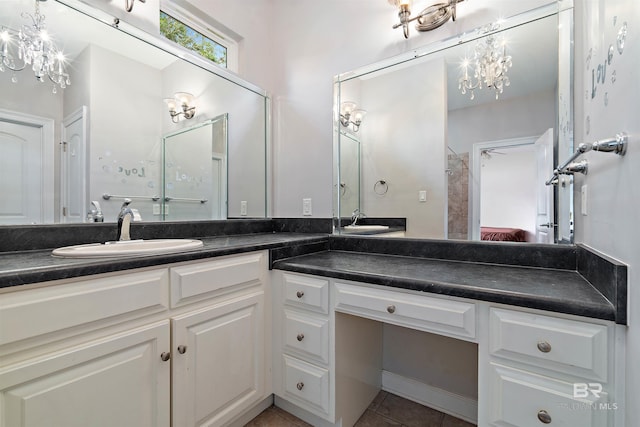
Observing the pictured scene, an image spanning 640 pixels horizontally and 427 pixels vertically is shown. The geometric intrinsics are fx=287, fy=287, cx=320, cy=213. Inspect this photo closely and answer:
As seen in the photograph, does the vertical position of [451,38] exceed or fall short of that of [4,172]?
it exceeds it

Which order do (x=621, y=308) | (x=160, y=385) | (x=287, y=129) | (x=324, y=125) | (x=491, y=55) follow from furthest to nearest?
(x=287, y=129)
(x=324, y=125)
(x=491, y=55)
(x=160, y=385)
(x=621, y=308)

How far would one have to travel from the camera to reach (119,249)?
1.21 metres

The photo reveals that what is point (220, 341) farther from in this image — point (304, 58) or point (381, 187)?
point (304, 58)

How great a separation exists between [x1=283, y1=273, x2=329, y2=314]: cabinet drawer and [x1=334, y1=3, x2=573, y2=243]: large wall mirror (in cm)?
62

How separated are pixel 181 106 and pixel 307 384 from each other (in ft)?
5.67

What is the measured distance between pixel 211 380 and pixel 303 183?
4.38 ft

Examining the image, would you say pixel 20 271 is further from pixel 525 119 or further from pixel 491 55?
pixel 491 55

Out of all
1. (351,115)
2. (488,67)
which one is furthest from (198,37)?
(488,67)

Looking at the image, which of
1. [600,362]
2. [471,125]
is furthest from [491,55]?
[600,362]

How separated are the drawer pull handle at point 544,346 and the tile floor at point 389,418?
880 mm

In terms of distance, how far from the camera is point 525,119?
1.33m

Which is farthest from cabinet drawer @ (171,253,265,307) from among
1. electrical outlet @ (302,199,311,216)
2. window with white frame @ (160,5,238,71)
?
window with white frame @ (160,5,238,71)

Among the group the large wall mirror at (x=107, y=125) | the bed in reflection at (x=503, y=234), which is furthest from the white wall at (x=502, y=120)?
the large wall mirror at (x=107, y=125)

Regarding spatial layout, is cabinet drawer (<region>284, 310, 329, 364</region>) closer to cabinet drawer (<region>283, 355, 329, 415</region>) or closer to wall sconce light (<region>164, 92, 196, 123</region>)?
cabinet drawer (<region>283, 355, 329, 415</region>)
